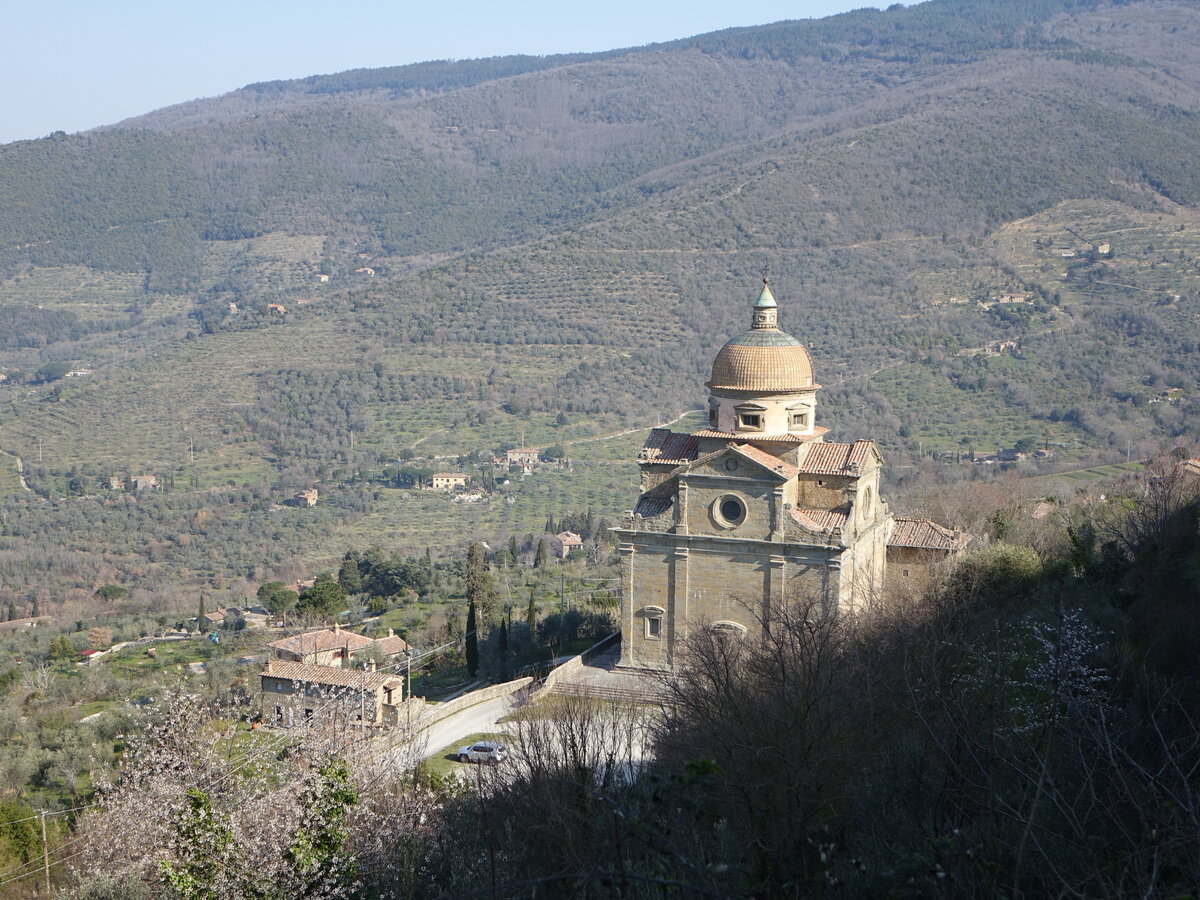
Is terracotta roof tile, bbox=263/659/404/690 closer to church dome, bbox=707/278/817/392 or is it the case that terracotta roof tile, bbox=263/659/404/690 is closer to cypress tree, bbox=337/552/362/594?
church dome, bbox=707/278/817/392

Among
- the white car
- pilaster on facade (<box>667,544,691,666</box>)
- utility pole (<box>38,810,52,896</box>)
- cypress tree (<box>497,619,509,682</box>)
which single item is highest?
pilaster on facade (<box>667,544,691,666</box>)

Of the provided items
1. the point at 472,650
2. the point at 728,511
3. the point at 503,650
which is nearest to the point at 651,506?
the point at 728,511

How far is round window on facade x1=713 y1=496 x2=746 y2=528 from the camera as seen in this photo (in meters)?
32.5

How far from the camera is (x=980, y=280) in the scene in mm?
111438

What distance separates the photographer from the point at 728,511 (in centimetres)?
3259

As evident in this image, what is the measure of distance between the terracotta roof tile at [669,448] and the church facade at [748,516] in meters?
0.04

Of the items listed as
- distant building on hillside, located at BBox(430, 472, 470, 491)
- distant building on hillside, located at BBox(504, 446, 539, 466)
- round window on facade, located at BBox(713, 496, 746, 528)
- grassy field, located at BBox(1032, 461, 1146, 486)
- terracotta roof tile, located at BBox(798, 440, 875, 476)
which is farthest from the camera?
distant building on hillside, located at BBox(504, 446, 539, 466)

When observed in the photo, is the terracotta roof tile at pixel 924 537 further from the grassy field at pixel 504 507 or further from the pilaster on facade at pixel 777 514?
the grassy field at pixel 504 507

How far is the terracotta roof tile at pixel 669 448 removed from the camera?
3419 centimetres

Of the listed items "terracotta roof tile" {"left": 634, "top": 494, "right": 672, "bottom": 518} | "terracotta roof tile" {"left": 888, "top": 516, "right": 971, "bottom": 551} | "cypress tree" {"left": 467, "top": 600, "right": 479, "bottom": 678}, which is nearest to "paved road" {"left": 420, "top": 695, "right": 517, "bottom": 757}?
"cypress tree" {"left": 467, "top": 600, "right": 479, "bottom": 678}

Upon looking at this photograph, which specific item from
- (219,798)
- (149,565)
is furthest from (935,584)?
(149,565)

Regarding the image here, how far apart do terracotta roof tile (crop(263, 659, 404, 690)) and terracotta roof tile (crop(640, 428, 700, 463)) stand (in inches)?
324

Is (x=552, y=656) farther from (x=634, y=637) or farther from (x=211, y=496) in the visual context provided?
(x=211, y=496)

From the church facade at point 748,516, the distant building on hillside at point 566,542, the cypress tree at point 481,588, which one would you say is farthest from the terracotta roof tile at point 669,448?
the distant building on hillside at point 566,542
